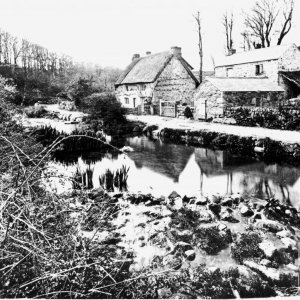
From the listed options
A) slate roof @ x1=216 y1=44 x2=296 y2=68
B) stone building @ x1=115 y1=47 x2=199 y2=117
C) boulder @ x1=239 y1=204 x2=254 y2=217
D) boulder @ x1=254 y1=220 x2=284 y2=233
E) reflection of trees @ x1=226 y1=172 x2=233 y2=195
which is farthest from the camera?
stone building @ x1=115 y1=47 x2=199 y2=117

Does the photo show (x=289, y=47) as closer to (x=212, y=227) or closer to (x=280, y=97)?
(x=280, y=97)

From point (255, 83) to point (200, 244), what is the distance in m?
21.9

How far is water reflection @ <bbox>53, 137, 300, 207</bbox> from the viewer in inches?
409

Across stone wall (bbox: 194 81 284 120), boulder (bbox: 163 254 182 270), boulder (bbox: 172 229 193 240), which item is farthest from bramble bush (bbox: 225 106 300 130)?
boulder (bbox: 163 254 182 270)

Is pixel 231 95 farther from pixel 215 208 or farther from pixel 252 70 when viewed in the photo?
pixel 215 208

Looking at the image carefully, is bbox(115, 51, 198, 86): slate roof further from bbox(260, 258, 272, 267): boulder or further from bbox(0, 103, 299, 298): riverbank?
bbox(260, 258, 272, 267): boulder

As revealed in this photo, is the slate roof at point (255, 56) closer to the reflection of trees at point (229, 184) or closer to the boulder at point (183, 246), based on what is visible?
the reflection of trees at point (229, 184)

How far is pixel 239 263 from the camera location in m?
5.28

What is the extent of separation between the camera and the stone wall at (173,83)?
102 feet

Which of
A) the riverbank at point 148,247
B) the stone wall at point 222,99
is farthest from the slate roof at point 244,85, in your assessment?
the riverbank at point 148,247

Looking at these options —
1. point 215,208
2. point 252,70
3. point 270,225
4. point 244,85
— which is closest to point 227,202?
point 215,208

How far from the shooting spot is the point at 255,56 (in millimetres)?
28719

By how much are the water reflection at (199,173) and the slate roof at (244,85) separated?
7.65 meters

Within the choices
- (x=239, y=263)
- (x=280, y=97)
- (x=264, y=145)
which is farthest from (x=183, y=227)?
(x=280, y=97)
